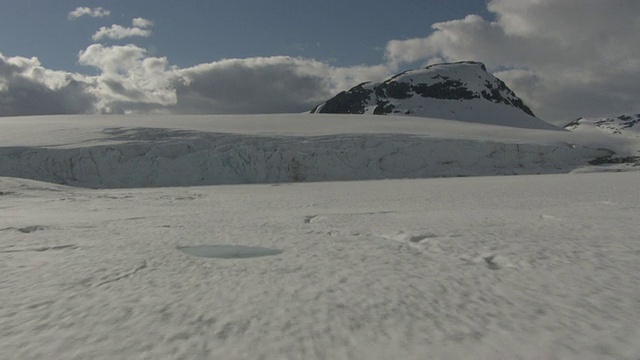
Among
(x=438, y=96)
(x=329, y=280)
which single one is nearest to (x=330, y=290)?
(x=329, y=280)

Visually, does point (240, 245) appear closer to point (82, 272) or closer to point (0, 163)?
point (82, 272)

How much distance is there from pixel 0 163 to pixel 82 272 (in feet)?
46.5

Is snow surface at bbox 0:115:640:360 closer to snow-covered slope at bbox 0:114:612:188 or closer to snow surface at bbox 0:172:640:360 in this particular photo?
snow surface at bbox 0:172:640:360

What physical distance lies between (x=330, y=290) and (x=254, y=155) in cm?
1353

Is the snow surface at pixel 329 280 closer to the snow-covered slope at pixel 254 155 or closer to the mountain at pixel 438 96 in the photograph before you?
the snow-covered slope at pixel 254 155

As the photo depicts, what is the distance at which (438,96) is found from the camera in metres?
82.2

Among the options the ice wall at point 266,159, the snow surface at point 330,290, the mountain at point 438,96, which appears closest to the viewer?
the snow surface at point 330,290

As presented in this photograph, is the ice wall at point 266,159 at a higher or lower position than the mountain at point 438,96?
lower

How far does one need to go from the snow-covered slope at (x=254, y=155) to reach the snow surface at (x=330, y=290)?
10059 mm

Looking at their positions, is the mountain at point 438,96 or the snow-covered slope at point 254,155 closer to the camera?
the snow-covered slope at point 254,155

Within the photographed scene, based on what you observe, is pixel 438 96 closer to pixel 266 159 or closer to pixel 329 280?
pixel 266 159

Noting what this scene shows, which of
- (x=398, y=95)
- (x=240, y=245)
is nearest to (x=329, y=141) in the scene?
(x=240, y=245)

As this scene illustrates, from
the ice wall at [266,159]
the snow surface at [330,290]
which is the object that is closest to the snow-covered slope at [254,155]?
the ice wall at [266,159]

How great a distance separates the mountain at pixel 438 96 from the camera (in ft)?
247
